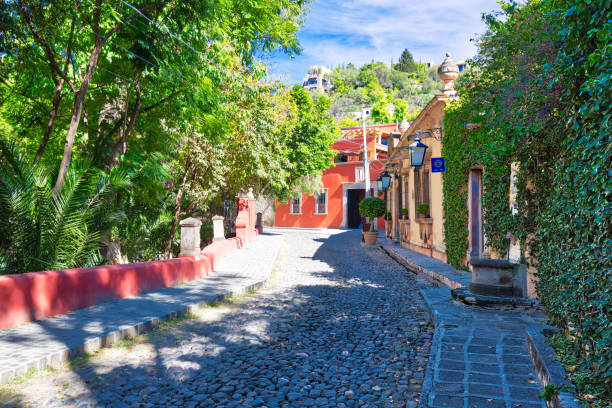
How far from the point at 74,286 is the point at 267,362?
11.0 feet

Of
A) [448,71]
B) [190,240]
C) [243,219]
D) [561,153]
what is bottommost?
[190,240]

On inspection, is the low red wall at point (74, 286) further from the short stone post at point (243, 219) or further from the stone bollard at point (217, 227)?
the short stone post at point (243, 219)

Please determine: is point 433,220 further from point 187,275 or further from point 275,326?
point 275,326

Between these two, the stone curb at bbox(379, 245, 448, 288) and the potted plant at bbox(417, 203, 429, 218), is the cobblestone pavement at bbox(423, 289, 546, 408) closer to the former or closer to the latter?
the stone curb at bbox(379, 245, 448, 288)

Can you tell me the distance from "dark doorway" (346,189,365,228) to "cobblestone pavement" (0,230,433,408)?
27.2 metres

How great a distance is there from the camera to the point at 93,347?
15.6 ft

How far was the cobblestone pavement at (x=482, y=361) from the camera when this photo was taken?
3.33m

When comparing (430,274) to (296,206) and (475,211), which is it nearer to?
(475,211)

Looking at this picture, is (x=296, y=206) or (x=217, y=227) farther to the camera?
(x=296, y=206)

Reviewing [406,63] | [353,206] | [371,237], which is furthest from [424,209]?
[406,63]

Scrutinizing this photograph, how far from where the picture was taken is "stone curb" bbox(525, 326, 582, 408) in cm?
288

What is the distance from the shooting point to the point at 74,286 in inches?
242

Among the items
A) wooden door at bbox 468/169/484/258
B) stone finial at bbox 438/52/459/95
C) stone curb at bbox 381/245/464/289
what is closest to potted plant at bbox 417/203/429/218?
stone curb at bbox 381/245/464/289

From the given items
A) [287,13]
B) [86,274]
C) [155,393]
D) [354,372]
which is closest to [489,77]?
[354,372]
